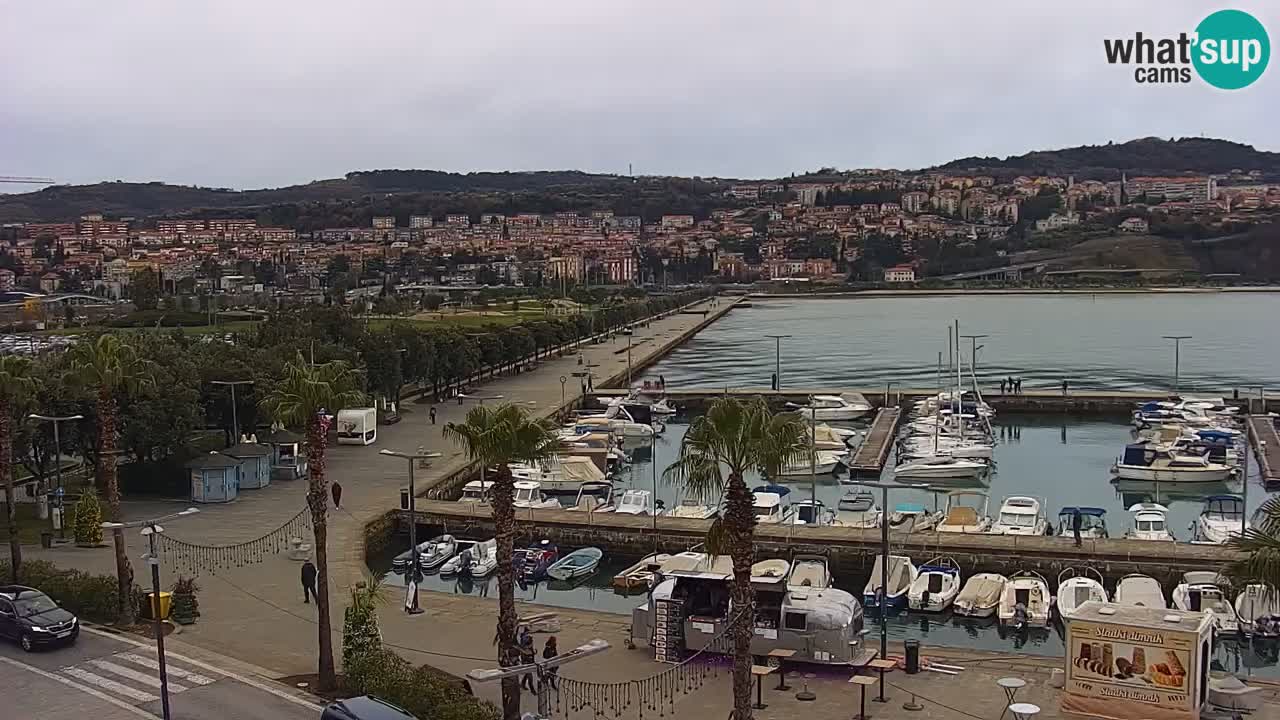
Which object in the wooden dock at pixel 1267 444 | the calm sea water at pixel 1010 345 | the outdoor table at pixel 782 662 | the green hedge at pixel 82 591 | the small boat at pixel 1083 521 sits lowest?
the calm sea water at pixel 1010 345

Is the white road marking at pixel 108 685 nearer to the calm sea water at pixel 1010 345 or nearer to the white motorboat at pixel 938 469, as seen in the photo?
the white motorboat at pixel 938 469

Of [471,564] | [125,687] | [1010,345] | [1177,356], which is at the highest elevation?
[125,687]

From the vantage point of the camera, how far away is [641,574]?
22.7 metres

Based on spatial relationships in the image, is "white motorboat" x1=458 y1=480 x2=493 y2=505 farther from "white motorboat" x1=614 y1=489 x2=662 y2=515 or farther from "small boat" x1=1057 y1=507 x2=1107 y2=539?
"small boat" x1=1057 y1=507 x2=1107 y2=539

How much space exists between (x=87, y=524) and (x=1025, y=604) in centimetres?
1687

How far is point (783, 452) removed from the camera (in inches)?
462

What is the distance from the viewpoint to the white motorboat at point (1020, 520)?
26.0 metres

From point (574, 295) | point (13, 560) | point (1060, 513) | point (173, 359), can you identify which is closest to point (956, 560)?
point (1060, 513)

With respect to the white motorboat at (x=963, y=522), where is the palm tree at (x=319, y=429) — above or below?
above

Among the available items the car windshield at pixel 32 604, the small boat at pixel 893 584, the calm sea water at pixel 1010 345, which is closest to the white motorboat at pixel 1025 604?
the small boat at pixel 893 584

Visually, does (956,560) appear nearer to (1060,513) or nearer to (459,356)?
(1060,513)

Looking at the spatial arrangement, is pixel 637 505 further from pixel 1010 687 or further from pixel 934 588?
pixel 1010 687

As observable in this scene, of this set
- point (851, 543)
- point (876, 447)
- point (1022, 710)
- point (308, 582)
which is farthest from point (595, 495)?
point (1022, 710)

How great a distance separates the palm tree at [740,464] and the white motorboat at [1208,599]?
10.7m
